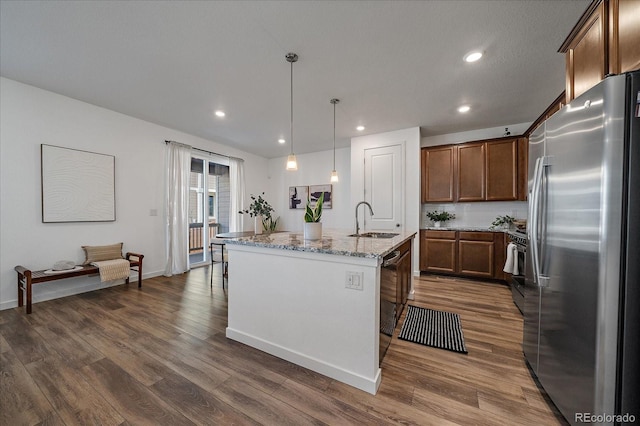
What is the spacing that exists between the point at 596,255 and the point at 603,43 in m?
1.26

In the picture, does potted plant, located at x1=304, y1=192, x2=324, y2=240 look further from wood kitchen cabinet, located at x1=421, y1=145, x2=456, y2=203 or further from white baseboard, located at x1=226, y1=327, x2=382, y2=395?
wood kitchen cabinet, located at x1=421, y1=145, x2=456, y2=203

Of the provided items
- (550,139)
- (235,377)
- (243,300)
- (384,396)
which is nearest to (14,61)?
(243,300)

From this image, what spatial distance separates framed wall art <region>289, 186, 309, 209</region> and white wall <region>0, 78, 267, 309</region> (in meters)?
2.95

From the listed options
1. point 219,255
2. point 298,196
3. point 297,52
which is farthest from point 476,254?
point 219,255

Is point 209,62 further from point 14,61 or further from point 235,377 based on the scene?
point 235,377

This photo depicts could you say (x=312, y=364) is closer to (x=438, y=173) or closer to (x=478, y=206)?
(x=438, y=173)

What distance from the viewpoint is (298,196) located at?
6500 millimetres

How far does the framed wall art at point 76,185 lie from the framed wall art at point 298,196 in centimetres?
380

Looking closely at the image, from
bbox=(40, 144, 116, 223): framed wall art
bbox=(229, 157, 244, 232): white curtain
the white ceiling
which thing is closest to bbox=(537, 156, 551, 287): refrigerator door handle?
the white ceiling

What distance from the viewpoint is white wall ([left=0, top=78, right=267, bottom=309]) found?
289cm

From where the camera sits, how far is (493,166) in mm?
4133

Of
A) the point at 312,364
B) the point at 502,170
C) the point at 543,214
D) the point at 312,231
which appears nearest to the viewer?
the point at 543,214

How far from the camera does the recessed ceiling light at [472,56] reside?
231 centimetres

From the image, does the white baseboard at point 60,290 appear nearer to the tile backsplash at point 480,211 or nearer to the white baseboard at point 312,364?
the white baseboard at point 312,364
